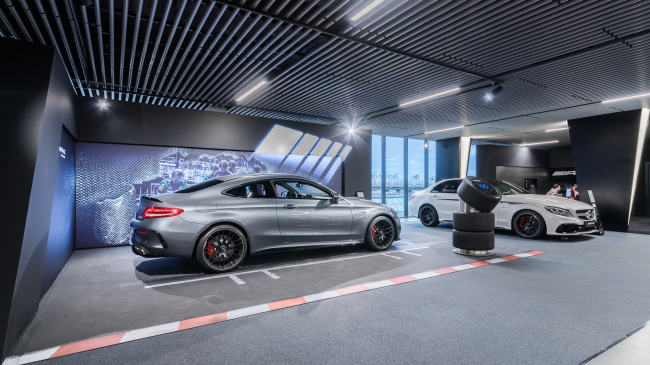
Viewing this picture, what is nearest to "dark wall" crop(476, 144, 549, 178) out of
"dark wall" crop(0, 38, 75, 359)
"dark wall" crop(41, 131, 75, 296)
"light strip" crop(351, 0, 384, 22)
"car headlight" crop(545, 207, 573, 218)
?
"car headlight" crop(545, 207, 573, 218)

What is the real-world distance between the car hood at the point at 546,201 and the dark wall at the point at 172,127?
4.80 m

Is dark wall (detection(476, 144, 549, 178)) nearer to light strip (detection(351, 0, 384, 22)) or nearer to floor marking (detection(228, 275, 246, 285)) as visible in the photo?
light strip (detection(351, 0, 384, 22))

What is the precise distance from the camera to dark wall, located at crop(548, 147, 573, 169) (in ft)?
54.3

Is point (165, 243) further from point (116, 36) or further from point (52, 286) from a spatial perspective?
point (116, 36)

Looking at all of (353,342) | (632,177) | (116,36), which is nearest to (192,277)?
(353,342)

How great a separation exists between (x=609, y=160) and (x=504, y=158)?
737cm

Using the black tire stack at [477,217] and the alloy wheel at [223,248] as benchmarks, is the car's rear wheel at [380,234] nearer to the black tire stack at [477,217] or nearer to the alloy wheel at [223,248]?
the black tire stack at [477,217]

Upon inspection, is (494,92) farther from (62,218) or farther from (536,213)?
(62,218)

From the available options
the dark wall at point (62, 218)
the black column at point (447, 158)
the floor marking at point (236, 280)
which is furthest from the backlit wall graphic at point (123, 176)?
the black column at point (447, 158)

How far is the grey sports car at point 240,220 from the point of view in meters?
4.00

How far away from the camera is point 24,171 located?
2721 millimetres

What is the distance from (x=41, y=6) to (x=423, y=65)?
497 centimetres

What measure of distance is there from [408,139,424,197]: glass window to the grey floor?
8.61m

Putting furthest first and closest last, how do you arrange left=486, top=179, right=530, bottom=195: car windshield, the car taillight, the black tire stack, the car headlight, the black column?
1. the black column
2. left=486, top=179, right=530, bottom=195: car windshield
3. the car headlight
4. the black tire stack
5. the car taillight
